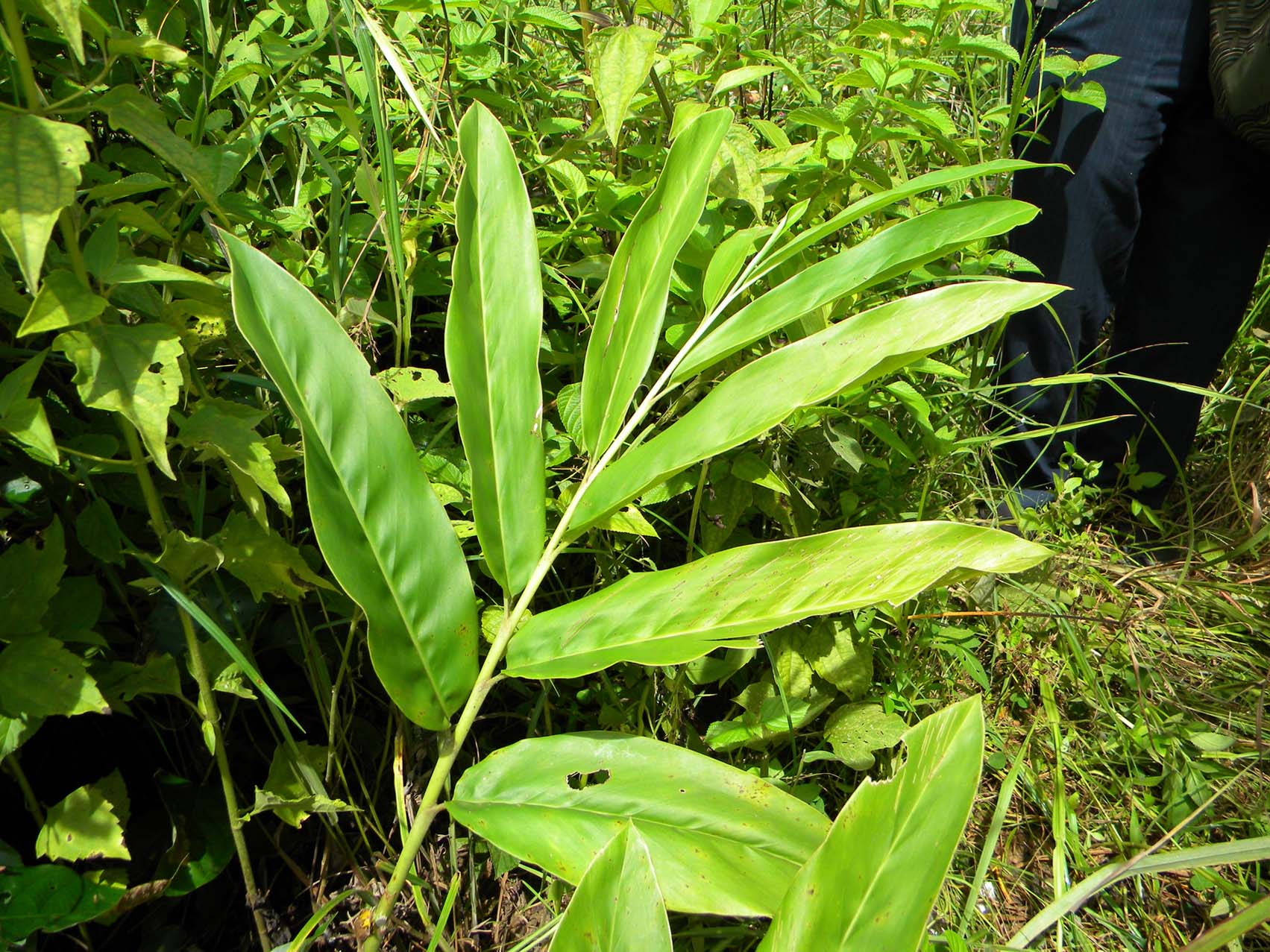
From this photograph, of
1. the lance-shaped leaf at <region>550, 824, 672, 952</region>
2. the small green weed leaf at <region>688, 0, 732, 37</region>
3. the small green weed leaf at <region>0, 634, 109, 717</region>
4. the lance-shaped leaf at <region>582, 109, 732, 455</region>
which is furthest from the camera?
the small green weed leaf at <region>688, 0, 732, 37</region>

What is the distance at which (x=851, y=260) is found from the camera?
0.94 m

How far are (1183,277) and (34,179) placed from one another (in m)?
2.09

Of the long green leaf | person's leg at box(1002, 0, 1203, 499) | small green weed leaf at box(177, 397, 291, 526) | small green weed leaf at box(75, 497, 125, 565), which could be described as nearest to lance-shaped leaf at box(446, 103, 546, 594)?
small green weed leaf at box(177, 397, 291, 526)

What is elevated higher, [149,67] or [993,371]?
[149,67]

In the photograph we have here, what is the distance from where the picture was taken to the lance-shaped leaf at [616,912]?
0.56m

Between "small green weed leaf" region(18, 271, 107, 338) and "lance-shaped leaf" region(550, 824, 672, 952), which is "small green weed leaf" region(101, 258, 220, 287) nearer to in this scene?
"small green weed leaf" region(18, 271, 107, 338)

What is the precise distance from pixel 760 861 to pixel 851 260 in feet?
1.88

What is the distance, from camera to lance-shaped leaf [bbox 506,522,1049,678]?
70cm

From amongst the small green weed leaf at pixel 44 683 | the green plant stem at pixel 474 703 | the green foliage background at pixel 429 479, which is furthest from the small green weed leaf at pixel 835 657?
the small green weed leaf at pixel 44 683

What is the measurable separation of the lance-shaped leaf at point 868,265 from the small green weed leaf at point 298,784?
567 millimetres

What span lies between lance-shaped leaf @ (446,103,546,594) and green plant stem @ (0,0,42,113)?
34 cm

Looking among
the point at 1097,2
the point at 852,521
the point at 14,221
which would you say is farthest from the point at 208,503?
the point at 1097,2

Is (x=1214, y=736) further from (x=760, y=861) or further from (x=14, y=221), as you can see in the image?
(x=14, y=221)

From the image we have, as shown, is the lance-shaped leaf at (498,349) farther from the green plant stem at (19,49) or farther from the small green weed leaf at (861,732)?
the small green weed leaf at (861,732)
